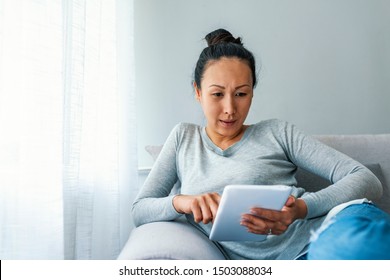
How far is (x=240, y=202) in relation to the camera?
826 millimetres

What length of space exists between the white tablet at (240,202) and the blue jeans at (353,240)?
15 centimetres

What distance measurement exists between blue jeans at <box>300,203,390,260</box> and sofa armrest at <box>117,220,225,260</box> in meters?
0.28

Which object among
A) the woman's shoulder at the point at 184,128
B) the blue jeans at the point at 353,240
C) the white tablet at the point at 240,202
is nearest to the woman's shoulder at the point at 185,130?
the woman's shoulder at the point at 184,128

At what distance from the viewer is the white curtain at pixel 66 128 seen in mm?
1050

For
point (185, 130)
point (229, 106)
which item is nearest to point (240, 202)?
point (229, 106)

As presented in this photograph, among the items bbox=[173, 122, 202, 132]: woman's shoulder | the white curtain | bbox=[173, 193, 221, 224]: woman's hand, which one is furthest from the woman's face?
the white curtain

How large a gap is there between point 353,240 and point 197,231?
20.0 inches

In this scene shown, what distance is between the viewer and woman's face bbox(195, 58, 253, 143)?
1150mm

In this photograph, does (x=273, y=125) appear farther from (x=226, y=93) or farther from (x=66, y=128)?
(x=66, y=128)

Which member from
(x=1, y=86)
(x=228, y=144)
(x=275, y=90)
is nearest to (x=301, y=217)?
(x=228, y=144)

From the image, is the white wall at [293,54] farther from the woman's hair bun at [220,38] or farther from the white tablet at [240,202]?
the white tablet at [240,202]

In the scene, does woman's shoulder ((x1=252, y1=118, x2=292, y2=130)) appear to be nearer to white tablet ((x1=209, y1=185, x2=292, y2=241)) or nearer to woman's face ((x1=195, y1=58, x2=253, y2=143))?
woman's face ((x1=195, y1=58, x2=253, y2=143))

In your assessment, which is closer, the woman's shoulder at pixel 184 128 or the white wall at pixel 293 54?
the woman's shoulder at pixel 184 128

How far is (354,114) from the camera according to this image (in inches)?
72.4
